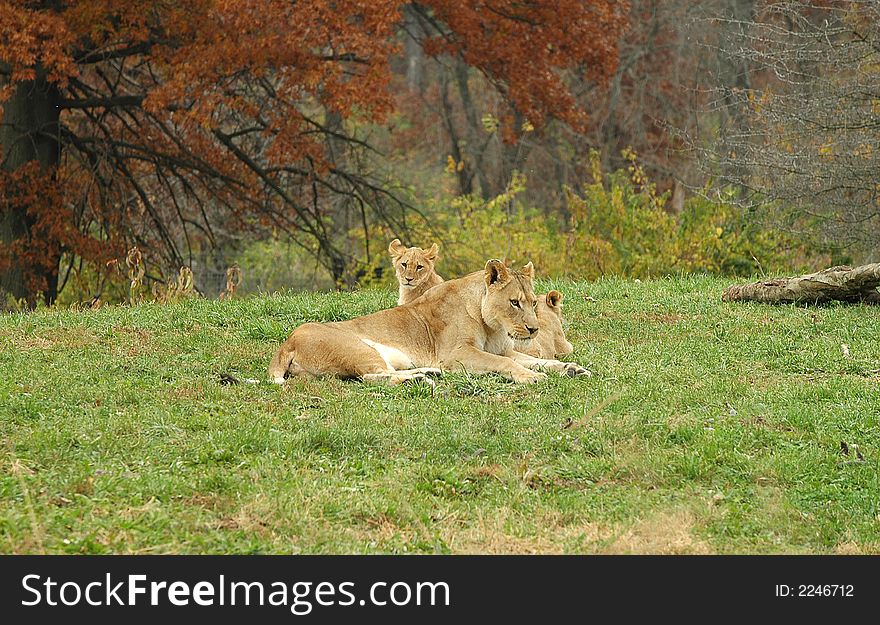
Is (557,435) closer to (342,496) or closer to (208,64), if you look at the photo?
(342,496)

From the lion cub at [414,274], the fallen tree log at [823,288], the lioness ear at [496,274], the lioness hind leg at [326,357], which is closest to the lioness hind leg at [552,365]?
the lioness ear at [496,274]

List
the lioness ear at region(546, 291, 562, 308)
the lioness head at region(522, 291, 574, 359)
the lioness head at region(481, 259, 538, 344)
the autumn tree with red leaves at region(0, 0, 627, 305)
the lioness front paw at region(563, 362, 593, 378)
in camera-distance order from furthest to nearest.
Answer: the autumn tree with red leaves at region(0, 0, 627, 305), the lioness ear at region(546, 291, 562, 308), the lioness head at region(522, 291, 574, 359), the lioness head at region(481, 259, 538, 344), the lioness front paw at region(563, 362, 593, 378)

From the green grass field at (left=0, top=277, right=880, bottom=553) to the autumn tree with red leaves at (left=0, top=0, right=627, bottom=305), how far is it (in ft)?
21.0

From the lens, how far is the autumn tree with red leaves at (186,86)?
15.6 m

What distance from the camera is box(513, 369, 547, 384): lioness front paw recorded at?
873 centimetres

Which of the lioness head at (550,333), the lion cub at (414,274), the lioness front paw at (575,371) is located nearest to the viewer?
the lioness front paw at (575,371)

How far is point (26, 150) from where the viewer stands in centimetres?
1717

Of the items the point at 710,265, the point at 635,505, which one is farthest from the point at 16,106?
the point at 635,505

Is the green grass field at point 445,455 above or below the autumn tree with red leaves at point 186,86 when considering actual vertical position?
below

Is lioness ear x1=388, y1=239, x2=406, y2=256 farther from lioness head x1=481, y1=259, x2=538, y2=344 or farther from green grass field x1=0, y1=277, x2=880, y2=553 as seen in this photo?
lioness head x1=481, y1=259, x2=538, y2=344

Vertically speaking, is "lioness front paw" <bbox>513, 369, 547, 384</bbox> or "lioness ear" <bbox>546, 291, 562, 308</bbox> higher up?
"lioness ear" <bbox>546, 291, 562, 308</bbox>

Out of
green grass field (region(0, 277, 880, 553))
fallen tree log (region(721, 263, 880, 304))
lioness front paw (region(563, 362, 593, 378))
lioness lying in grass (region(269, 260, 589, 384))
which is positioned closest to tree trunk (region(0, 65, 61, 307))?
green grass field (region(0, 277, 880, 553))

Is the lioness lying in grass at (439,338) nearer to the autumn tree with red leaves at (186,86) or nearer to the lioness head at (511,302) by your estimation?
the lioness head at (511,302)

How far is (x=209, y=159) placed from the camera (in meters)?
18.2
